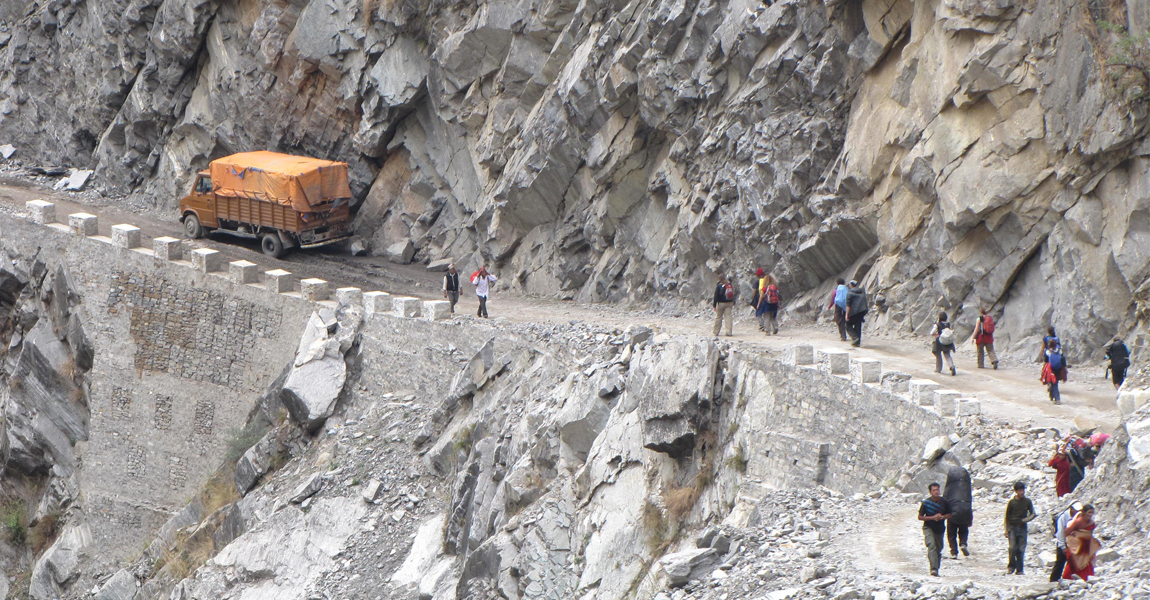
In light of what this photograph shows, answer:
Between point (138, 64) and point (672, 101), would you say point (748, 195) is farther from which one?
point (138, 64)

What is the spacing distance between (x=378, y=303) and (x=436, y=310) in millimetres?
1722

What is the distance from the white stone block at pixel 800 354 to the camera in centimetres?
2069

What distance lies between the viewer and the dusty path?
19125mm

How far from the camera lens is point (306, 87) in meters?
38.2

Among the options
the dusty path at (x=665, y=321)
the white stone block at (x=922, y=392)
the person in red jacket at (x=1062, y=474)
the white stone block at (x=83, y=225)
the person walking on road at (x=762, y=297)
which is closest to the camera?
the person in red jacket at (x=1062, y=474)

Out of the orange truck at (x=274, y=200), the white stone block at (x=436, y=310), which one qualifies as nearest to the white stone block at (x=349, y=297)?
the white stone block at (x=436, y=310)

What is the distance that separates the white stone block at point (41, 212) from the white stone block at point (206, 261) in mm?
4839

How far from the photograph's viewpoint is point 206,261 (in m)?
31.6

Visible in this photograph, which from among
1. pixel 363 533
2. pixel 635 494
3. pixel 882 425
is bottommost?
pixel 363 533

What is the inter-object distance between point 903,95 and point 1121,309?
611cm

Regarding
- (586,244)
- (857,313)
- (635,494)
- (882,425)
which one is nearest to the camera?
(882,425)

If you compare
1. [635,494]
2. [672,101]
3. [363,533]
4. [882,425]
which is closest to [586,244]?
[672,101]

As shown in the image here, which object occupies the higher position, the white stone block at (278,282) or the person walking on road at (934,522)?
the white stone block at (278,282)

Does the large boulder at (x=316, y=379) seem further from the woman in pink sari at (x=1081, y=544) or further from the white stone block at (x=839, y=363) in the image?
the woman in pink sari at (x=1081, y=544)
